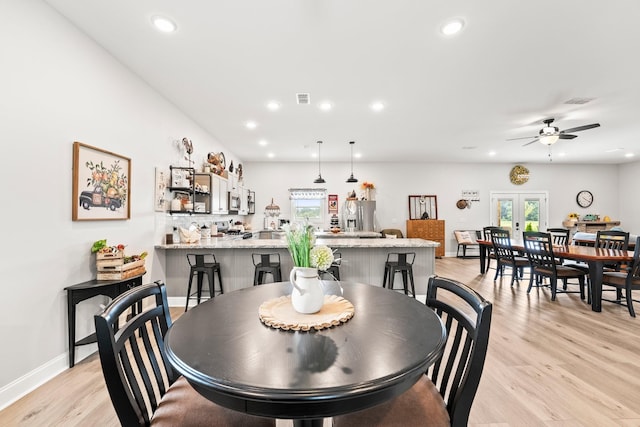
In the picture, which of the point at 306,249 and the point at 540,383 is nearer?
the point at 306,249

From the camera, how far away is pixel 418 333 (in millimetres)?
1092

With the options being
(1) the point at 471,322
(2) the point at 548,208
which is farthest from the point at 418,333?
(2) the point at 548,208

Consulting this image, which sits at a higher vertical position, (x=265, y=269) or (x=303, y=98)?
(x=303, y=98)

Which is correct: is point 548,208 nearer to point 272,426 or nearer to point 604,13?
point 604,13

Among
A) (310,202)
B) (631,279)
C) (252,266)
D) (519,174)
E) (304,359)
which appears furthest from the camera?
(519,174)

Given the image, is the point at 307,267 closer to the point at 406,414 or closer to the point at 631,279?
the point at 406,414

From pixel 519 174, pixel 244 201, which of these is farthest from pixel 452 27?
pixel 519 174

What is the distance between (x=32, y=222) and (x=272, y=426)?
228cm

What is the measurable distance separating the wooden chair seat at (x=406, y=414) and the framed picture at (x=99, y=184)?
2655 millimetres

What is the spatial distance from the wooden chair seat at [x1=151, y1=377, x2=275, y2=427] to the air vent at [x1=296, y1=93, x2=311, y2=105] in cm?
344

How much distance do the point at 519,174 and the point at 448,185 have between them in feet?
7.05

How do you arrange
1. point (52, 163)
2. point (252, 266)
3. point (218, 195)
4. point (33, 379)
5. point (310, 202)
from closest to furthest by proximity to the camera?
1. point (33, 379)
2. point (52, 163)
3. point (252, 266)
4. point (218, 195)
5. point (310, 202)

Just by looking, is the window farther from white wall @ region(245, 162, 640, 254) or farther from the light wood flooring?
the light wood flooring

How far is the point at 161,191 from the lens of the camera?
3.75 m
